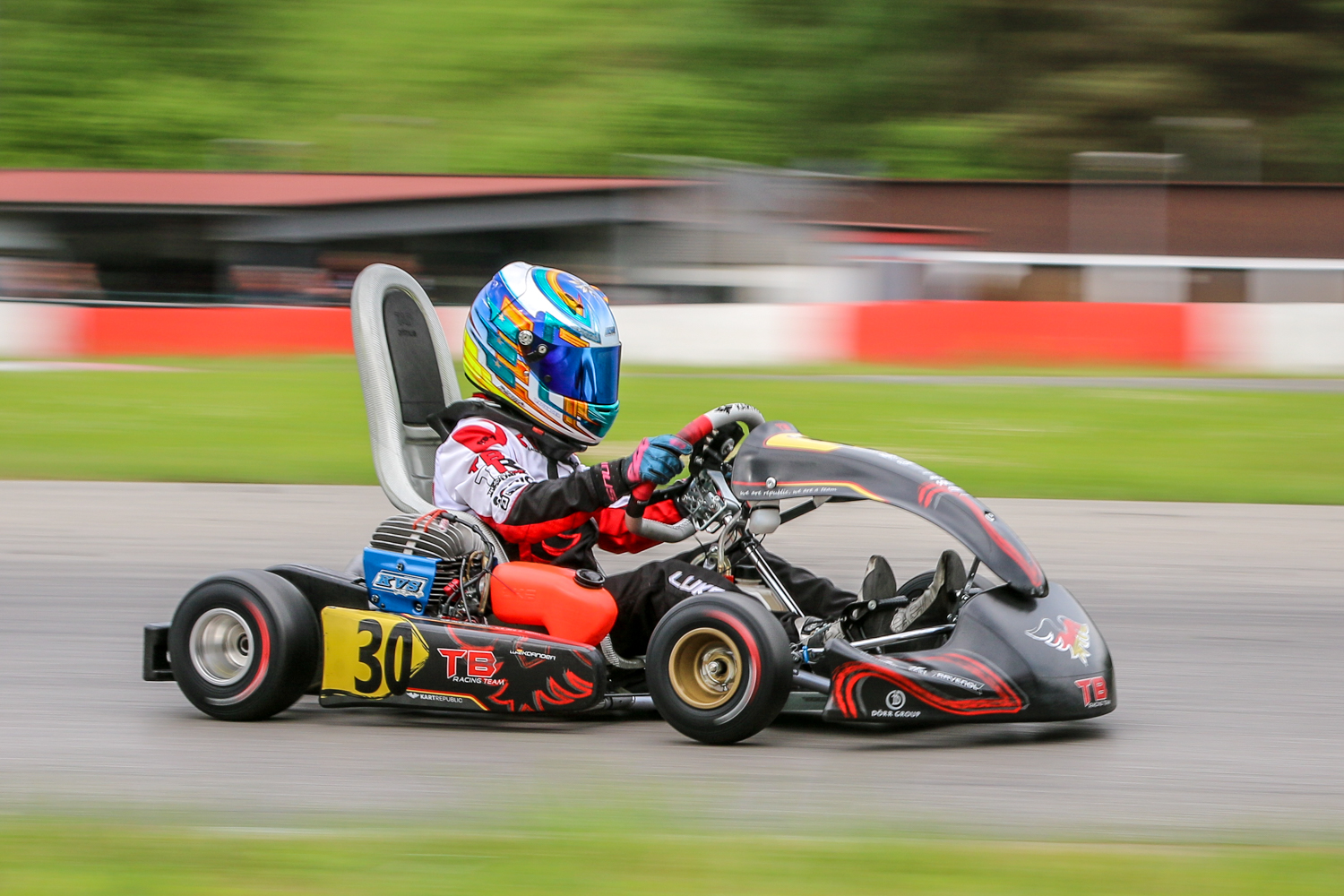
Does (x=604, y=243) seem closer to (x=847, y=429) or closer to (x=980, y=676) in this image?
(x=847, y=429)

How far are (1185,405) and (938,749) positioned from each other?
9.08 m

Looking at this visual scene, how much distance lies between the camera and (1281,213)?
2020 centimetres

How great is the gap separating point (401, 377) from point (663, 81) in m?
25.6

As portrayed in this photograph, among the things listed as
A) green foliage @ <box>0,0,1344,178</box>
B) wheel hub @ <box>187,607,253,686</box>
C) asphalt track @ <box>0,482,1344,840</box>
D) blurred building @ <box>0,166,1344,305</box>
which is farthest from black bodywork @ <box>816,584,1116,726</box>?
green foliage @ <box>0,0,1344,178</box>

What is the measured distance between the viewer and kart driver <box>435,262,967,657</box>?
13.4 feet

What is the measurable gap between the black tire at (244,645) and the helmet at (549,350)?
0.78 m

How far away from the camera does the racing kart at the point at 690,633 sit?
3.72m

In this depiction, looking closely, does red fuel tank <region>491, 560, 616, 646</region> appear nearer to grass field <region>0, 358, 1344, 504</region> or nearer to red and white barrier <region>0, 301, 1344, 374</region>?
grass field <region>0, 358, 1344, 504</region>

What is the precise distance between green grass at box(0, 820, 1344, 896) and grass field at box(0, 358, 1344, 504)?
5.82 meters

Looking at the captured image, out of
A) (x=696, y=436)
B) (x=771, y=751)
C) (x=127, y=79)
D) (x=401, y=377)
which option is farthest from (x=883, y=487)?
(x=127, y=79)

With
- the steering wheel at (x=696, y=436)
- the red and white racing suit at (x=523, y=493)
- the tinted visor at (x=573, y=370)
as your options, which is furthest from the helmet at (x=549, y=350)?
the steering wheel at (x=696, y=436)

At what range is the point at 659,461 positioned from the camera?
3822 millimetres

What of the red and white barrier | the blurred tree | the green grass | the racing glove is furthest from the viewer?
the blurred tree

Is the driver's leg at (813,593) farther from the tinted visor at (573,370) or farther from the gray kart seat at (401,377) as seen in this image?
the gray kart seat at (401,377)
